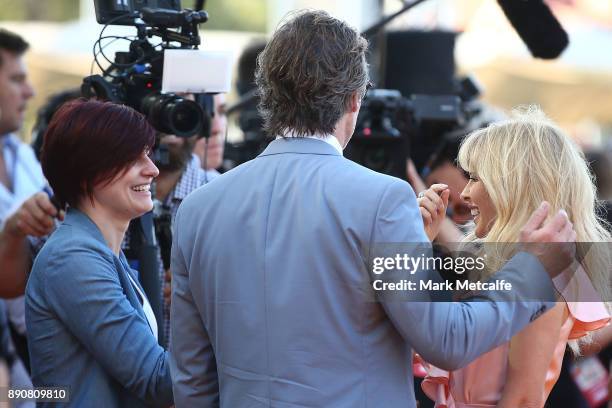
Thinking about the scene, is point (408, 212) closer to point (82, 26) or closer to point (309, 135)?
point (309, 135)

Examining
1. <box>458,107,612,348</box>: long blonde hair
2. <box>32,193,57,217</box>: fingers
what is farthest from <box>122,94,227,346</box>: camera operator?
<box>458,107,612,348</box>: long blonde hair

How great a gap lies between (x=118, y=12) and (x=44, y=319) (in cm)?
108

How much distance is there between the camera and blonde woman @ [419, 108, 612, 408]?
2.03 m

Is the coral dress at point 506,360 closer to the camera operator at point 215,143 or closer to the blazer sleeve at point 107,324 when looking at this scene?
the blazer sleeve at point 107,324

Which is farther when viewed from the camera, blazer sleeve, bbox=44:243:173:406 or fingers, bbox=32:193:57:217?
fingers, bbox=32:193:57:217

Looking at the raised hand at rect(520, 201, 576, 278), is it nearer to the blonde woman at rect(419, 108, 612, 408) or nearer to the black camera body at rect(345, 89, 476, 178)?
the blonde woman at rect(419, 108, 612, 408)

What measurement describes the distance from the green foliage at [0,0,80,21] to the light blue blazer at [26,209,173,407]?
328 inches

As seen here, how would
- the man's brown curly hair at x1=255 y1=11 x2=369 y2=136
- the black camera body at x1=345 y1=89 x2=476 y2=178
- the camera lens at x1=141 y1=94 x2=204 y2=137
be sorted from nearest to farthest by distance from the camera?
1. the man's brown curly hair at x1=255 y1=11 x2=369 y2=136
2. the camera lens at x1=141 y1=94 x2=204 y2=137
3. the black camera body at x1=345 y1=89 x2=476 y2=178

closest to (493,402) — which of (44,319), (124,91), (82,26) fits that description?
(44,319)

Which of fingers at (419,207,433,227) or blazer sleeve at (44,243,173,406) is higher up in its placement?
fingers at (419,207,433,227)

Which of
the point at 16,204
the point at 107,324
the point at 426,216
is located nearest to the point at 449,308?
the point at 426,216

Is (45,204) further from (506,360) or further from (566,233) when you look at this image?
(566,233)

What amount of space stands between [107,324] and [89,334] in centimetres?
5

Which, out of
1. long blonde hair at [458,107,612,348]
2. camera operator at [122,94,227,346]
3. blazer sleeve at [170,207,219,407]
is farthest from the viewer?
camera operator at [122,94,227,346]
